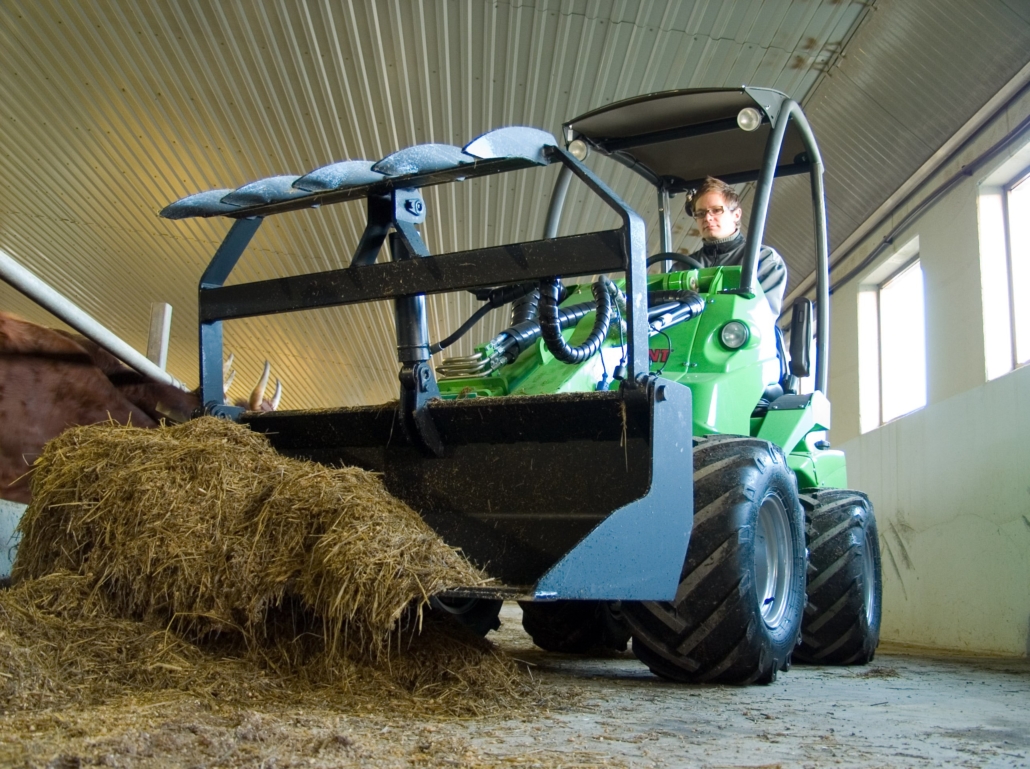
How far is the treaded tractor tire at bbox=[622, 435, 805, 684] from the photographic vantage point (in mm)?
2959

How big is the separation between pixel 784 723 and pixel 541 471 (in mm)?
1024

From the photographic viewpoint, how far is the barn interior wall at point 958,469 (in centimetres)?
608

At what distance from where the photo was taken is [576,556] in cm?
246

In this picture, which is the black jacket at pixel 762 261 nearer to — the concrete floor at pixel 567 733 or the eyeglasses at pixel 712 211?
the eyeglasses at pixel 712 211

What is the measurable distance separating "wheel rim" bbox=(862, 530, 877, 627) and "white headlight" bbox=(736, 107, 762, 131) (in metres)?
1.83

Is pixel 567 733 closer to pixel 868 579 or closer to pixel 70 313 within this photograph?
pixel 868 579

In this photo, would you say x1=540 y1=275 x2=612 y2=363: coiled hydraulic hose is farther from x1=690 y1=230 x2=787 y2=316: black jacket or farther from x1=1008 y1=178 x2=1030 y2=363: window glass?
x1=1008 y1=178 x2=1030 y2=363: window glass

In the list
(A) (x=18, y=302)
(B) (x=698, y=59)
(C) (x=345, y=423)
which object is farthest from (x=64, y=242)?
(C) (x=345, y=423)

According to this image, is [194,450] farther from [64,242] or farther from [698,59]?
[64,242]

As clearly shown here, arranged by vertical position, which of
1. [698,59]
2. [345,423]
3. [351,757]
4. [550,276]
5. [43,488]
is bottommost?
[351,757]

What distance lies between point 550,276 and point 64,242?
843 cm

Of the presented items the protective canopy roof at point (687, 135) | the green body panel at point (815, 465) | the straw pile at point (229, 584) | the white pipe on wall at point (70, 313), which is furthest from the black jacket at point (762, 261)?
the white pipe on wall at point (70, 313)

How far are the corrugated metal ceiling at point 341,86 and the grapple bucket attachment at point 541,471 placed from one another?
338 cm

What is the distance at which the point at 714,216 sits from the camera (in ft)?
15.8
